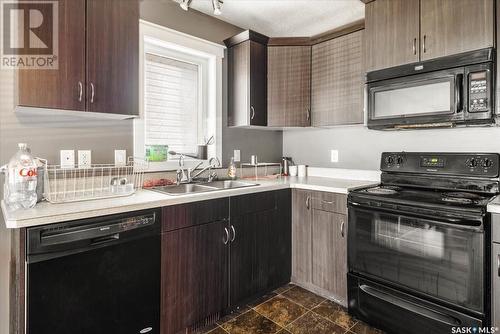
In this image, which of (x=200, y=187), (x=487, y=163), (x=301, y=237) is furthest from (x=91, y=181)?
(x=487, y=163)

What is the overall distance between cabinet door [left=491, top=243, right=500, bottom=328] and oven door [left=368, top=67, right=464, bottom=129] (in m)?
0.79

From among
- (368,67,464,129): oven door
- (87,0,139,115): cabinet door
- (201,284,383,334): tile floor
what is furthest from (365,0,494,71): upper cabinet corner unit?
(201,284,383,334): tile floor

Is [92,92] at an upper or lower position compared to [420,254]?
upper

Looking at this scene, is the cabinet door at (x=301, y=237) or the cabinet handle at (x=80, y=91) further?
the cabinet door at (x=301, y=237)

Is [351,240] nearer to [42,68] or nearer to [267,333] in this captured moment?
[267,333]

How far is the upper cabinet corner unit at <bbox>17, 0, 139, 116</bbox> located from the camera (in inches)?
59.0

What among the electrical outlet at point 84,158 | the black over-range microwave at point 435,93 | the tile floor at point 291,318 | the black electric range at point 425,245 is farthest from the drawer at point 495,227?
the electrical outlet at point 84,158

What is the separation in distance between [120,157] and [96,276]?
2.89ft

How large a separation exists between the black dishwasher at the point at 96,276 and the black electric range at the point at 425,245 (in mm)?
1323

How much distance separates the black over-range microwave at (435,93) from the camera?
1.69m

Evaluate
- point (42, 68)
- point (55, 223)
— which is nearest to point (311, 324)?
point (55, 223)

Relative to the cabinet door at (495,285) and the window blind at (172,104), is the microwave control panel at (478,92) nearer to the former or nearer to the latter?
the cabinet door at (495,285)

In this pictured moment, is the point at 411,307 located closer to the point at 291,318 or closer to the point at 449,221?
the point at 449,221

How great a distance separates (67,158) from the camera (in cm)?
179
